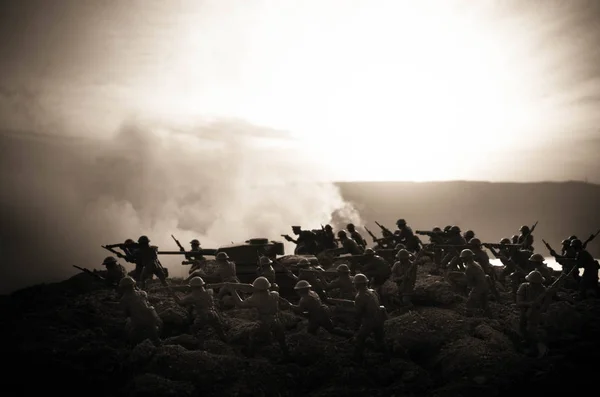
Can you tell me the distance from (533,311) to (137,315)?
10463 mm

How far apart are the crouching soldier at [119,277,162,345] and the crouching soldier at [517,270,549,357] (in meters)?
9.78

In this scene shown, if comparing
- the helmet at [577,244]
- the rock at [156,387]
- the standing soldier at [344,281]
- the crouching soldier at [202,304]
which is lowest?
the rock at [156,387]

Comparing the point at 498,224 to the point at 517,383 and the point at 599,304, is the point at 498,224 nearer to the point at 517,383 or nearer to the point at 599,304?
the point at 599,304

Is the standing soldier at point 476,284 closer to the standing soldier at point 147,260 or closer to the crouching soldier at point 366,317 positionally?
the crouching soldier at point 366,317

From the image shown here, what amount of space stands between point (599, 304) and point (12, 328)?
63.6 ft

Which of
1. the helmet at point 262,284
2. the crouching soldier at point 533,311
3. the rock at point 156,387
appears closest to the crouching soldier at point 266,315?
the helmet at point 262,284

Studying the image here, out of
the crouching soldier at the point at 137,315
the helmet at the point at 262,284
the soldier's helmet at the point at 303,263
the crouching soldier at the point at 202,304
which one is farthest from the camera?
the soldier's helmet at the point at 303,263

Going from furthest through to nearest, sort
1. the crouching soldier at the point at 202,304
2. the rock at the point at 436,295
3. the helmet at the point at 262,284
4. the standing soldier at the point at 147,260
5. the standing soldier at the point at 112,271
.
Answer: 1. the standing soldier at the point at 147,260
2. the rock at the point at 436,295
3. the standing soldier at the point at 112,271
4. the crouching soldier at the point at 202,304
5. the helmet at the point at 262,284

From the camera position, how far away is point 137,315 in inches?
458

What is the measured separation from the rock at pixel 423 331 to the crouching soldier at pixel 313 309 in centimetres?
161

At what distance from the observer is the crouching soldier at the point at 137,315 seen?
1161cm

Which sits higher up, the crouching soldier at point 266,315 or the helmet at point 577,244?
the helmet at point 577,244

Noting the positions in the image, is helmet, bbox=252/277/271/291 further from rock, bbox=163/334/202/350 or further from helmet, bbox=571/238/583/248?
helmet, bbox=571/238/583/248

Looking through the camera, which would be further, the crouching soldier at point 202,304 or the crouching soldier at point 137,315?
the crouching soldier at point 202,304
